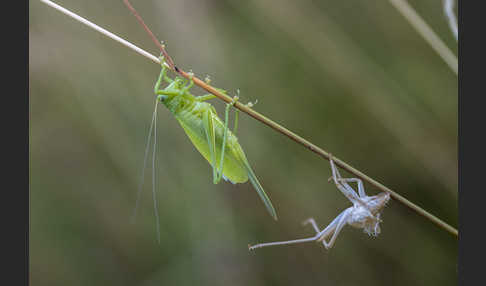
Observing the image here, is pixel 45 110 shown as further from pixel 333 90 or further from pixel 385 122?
pixel 385 122

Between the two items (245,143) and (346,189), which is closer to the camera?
(346,189)

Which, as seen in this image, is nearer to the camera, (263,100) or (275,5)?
(275,5)

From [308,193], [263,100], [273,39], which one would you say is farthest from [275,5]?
[308,193]

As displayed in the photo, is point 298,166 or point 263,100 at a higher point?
point 263,100

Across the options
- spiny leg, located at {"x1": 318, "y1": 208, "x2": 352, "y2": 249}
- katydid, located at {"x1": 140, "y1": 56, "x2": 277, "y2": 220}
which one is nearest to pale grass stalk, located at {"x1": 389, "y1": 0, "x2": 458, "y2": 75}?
spiny leg, located at {"x1": 318, "y1": 208, "x2": 352, "y2": 249}

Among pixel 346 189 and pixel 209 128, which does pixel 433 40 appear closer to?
pixel 346 189

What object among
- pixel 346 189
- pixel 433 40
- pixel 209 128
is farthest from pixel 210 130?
pixel 433 40

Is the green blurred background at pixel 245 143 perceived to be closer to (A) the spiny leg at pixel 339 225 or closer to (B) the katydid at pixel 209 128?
(B) the katydid at pixel 209 128

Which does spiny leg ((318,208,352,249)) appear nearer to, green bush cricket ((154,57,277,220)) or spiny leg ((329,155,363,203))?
spiny leg ((329,155,363,203))
